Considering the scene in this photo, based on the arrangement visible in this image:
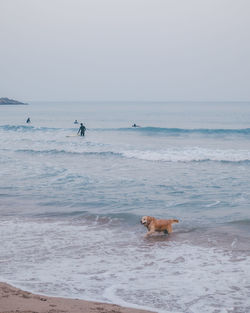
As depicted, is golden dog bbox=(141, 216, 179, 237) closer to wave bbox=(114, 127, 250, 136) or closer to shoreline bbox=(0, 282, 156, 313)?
shoreline bbox=(0, 282, 156, 313)

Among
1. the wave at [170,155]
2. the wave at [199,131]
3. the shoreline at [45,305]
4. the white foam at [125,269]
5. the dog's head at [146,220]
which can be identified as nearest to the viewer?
the shoreline at [45,305]

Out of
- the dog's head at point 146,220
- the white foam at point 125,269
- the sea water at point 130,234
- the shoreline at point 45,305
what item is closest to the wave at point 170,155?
the sea water at point 130,234

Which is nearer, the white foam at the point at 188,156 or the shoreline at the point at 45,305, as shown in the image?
the shoreline at the point at 45,305

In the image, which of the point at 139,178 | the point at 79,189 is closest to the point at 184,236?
the point at 79,189

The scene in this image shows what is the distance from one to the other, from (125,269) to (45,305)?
6.69 ft

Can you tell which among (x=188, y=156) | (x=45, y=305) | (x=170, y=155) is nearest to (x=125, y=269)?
(x=45, y=305)

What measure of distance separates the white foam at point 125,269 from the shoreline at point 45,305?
0.92ft

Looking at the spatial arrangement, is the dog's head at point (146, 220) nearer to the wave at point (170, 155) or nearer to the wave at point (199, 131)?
the wave at point (170, 155)

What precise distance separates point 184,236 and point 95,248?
2.07m

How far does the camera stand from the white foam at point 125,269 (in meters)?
6.12

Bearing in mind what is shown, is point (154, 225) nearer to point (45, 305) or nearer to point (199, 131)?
point (45, 305)

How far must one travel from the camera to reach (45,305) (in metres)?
5.57

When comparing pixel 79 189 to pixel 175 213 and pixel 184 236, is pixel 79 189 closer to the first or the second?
pixel 175 213

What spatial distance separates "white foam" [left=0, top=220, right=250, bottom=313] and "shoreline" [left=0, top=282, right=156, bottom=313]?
0.92ft
